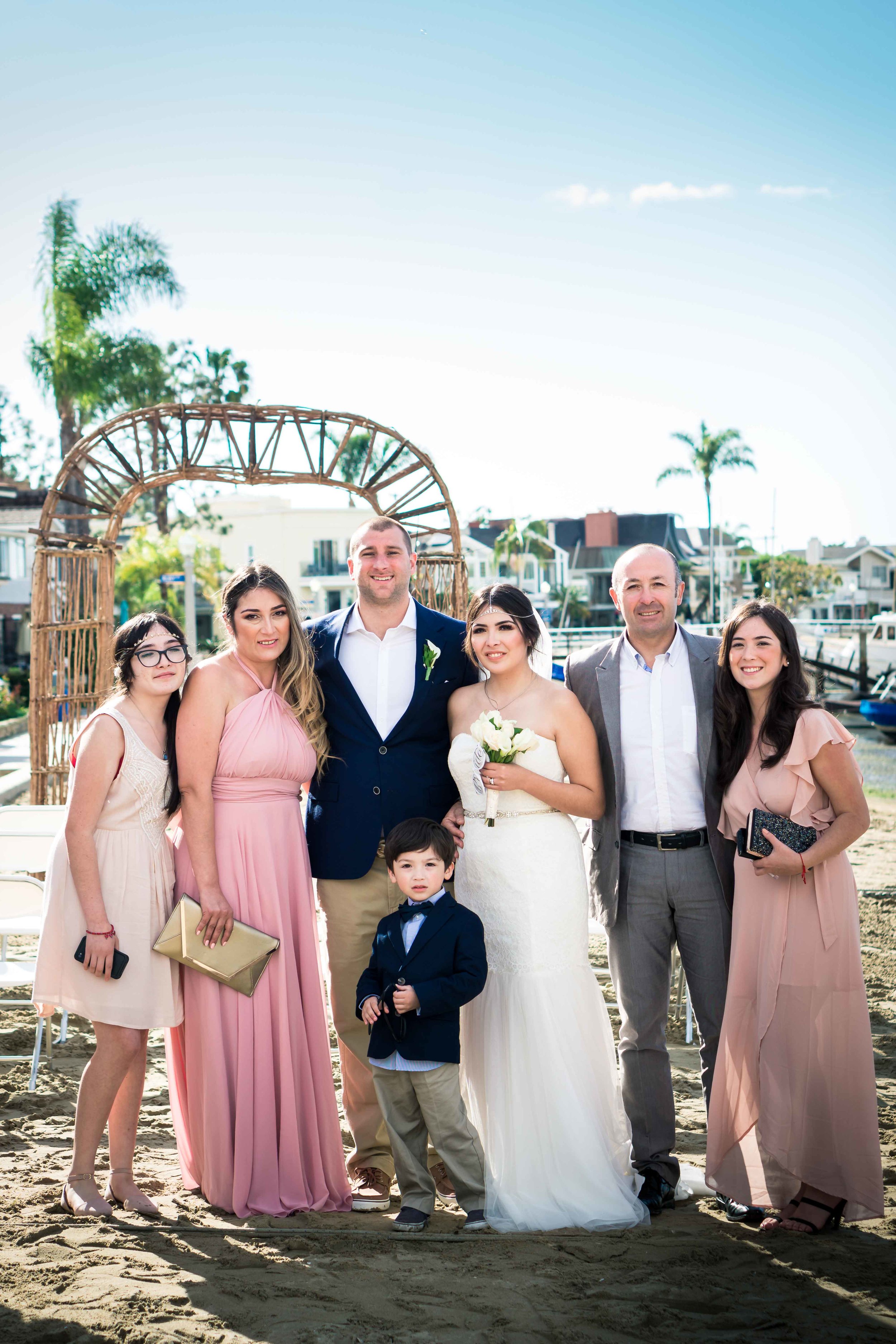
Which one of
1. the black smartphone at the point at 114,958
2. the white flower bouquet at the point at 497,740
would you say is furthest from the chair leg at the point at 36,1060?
the white flower bouquet at the point at 497,740

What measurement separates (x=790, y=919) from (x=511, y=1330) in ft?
5.79

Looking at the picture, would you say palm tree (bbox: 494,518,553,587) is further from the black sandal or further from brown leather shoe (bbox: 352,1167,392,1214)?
the black sandal

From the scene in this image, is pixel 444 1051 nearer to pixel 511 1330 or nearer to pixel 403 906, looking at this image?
pixel 403 906

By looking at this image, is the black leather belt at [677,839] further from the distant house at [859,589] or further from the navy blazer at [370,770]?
the distant house at [859,589]

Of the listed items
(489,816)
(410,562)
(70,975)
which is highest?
(410,562)

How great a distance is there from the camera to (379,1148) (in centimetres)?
454

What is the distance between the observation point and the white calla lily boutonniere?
4.54 meters

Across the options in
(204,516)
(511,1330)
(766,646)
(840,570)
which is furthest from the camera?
(840,570)

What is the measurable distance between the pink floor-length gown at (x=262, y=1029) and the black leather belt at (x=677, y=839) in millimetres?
1392

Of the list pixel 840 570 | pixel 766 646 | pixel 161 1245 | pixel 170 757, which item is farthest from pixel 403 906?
pixel 840 570

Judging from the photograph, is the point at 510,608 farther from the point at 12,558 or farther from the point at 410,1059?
the point at 12,558

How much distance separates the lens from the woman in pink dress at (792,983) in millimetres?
3920

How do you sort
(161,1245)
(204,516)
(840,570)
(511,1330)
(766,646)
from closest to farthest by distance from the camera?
(511,1330) < (161,1245) < (766,646) < (204,516) < (840,570)

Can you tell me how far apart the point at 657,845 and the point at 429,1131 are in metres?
1.40
